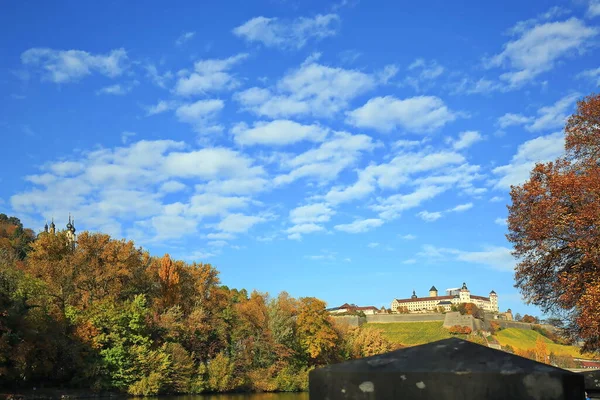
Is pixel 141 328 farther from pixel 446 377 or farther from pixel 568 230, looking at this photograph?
pixel 446 377

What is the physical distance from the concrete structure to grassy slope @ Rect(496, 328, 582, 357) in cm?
15960

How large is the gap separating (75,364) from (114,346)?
4145mm

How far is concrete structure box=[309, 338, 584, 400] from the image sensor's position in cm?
281

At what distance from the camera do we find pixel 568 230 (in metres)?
21.3

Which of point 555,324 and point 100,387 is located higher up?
point 555,324

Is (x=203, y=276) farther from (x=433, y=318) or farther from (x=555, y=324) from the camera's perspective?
(x=433, y=318)

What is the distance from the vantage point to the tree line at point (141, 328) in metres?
47.3

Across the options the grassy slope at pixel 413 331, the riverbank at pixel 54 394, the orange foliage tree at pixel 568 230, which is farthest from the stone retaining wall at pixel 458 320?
the orange foliage tree at pixel 568 230

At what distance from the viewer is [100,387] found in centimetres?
5012

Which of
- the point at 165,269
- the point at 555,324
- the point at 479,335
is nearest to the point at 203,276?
the point at 165,269

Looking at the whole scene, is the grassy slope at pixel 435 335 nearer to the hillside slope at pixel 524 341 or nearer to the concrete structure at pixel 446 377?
the hillside slope at pixel 524 341

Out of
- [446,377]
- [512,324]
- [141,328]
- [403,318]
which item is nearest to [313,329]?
[141,328]

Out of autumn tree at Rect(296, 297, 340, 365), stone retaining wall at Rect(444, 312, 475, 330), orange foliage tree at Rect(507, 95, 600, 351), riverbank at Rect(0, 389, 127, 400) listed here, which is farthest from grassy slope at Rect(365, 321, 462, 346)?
orange foliage tree at Rect(507, 95, 600, 351)

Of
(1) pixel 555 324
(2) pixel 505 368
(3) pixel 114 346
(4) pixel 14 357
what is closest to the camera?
(2) pixel 505 368
